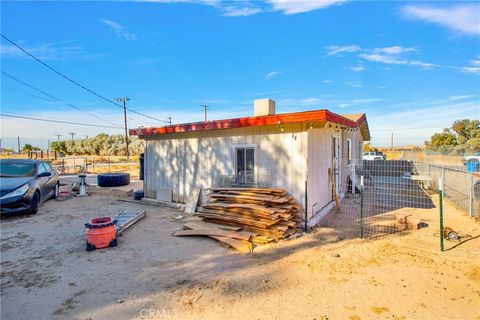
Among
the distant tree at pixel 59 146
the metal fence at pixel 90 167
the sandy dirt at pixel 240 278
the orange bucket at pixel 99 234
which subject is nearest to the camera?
the sandy dirt at pixel 240 278

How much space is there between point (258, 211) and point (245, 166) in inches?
78.9

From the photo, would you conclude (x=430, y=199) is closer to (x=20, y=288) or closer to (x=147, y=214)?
(x=147, y=214)

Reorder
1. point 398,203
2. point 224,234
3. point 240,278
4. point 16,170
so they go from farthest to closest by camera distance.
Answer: point 398,203 < point 16,170 < point 224,234 < point 240,278

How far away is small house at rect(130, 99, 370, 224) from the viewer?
717cm

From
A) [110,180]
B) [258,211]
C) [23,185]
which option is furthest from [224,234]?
[110,180]

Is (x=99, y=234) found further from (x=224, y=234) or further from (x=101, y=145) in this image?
(x=101, y=145)

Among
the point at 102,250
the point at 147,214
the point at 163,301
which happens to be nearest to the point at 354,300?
the point at 163,301

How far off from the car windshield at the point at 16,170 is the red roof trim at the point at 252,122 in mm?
3373

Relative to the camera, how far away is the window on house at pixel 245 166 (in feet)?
26.2

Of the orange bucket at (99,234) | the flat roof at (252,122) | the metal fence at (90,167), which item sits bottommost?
the orange bucket at (99,234)

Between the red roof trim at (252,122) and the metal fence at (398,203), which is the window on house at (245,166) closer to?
the red roof trim at (252,122)

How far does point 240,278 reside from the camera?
4.29m

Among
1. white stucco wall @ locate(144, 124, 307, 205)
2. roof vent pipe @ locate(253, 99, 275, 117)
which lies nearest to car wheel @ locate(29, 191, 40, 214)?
white stucco wall @ locate(144, 124, 307, 205)

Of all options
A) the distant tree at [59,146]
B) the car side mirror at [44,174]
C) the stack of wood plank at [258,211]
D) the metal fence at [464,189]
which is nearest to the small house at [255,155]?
the stack of wood plank at [258,211]
